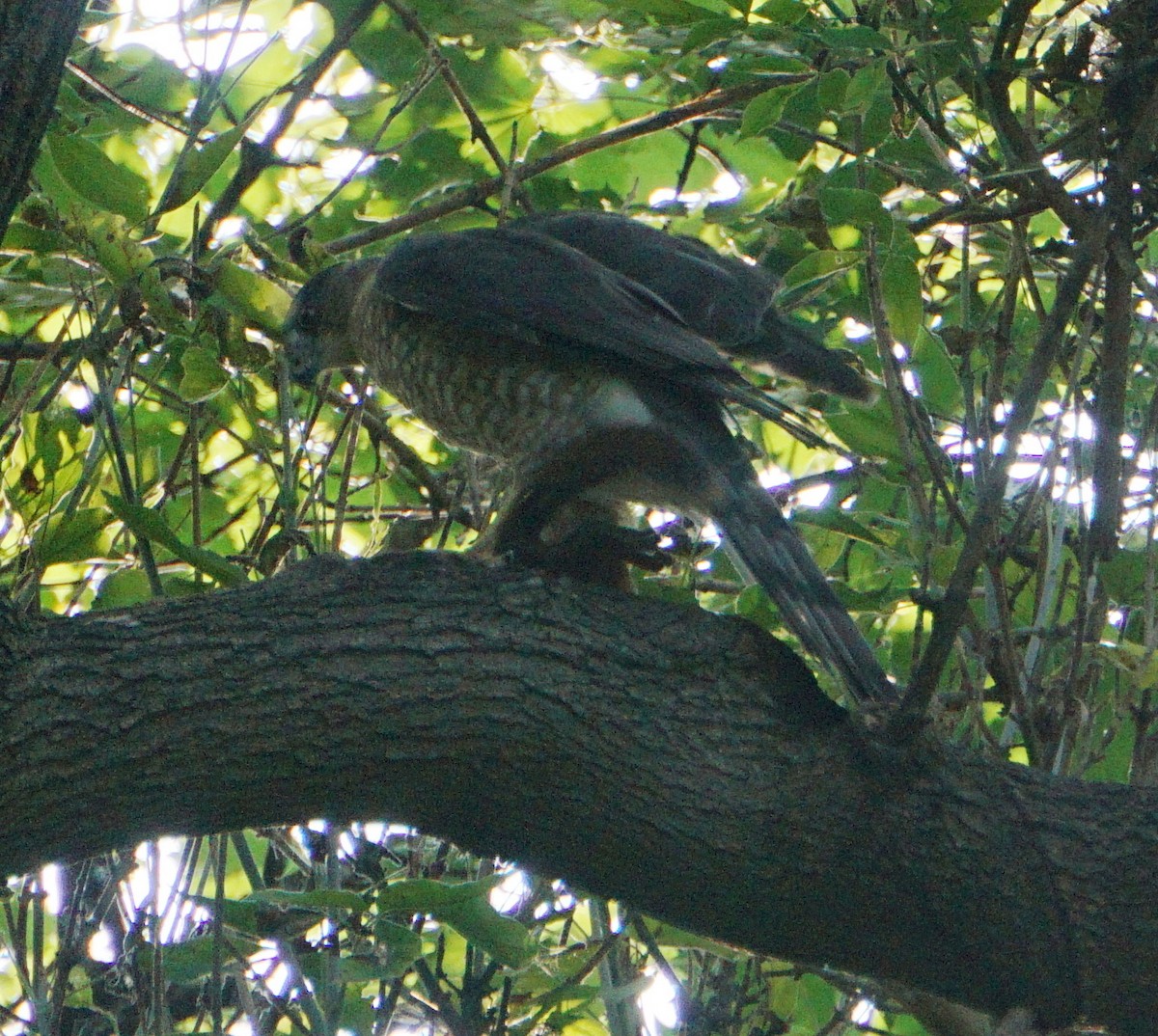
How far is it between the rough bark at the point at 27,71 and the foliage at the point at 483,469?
0.58 meters

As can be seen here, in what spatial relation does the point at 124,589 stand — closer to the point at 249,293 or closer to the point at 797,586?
the point at 249,293

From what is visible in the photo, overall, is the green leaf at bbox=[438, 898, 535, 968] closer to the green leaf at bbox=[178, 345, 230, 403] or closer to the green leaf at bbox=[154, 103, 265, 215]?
the green leaf at bbox=[178, 345, 230, 403]

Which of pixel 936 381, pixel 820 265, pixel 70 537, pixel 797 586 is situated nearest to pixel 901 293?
pixel 820 265

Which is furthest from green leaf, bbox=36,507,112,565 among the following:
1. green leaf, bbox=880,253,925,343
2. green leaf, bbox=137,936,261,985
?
green leaf, bbox=880,253,925,343

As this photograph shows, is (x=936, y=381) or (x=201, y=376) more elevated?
(x=936, y=381)

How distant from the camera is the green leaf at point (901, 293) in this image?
2.46 meters

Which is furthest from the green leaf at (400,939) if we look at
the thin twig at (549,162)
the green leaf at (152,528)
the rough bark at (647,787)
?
the thin twig at (549,162)

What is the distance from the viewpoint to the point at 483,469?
12.2ft

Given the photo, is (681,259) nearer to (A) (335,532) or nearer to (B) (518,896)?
(A) (335,532)

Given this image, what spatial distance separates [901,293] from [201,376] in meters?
1.32

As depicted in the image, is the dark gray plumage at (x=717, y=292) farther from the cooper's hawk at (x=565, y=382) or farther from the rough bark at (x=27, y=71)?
the rough bark at (x=27, y=71)

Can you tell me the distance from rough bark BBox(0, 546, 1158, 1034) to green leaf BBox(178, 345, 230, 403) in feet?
2.56

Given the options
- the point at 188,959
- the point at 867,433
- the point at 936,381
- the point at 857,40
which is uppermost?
the point at 857,40

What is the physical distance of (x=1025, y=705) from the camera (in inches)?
96.4
